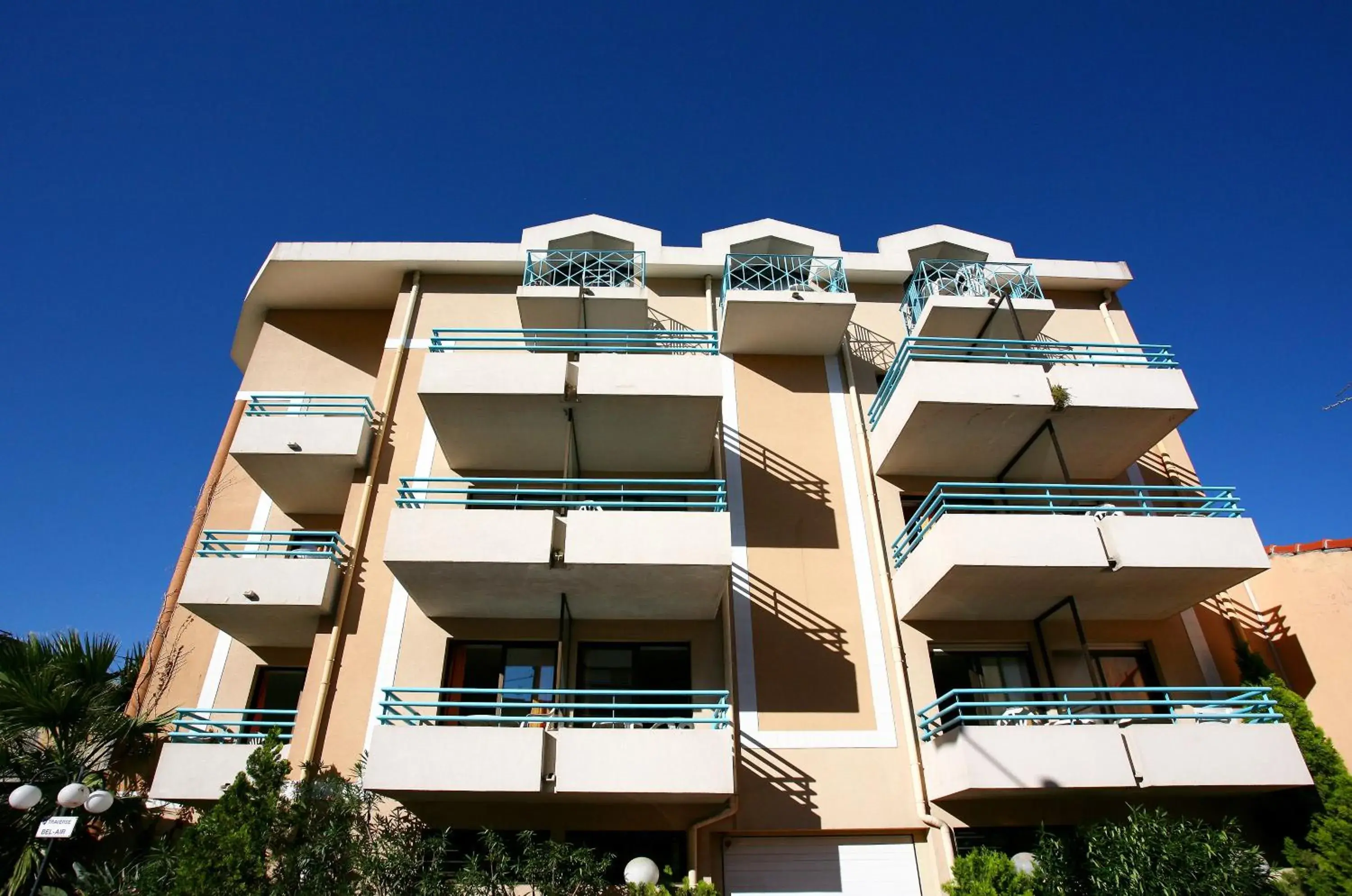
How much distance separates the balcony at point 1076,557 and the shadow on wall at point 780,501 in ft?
6.12

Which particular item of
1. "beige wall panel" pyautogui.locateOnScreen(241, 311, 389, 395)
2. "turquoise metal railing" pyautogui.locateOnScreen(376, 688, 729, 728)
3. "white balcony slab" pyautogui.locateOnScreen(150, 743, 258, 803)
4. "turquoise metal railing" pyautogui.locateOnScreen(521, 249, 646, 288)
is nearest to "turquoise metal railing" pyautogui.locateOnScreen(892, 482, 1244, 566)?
"turquoise metal railing" pyautogui.locateOnScreen(376, 688, 729, 728)

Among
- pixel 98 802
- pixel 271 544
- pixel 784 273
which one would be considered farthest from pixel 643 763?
pixel 784 273

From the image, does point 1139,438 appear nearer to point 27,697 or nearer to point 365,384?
point 365,384

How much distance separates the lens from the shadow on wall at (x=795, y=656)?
12.6 m

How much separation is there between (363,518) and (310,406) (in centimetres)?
305

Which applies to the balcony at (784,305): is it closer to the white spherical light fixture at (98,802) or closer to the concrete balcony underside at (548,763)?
the concrete balcony underside at (548,763)

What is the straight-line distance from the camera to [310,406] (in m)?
15.4

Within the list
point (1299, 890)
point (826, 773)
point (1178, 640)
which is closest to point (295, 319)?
Answer: point (826, 773)

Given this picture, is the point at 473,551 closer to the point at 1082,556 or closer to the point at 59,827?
the point at 59,827

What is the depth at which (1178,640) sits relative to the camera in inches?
544

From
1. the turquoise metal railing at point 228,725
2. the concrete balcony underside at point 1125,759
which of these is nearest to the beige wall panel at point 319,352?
the turquoise metal railing at point 228,725

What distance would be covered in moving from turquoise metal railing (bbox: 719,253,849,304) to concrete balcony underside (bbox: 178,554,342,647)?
1015cm

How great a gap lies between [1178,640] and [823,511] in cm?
716

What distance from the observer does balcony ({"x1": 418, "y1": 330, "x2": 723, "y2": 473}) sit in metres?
13.6
